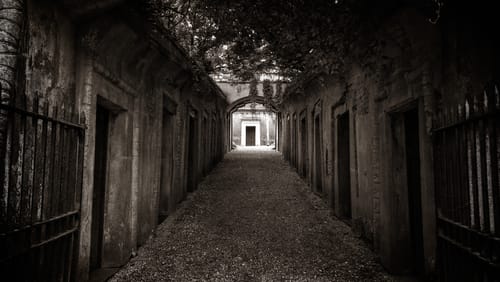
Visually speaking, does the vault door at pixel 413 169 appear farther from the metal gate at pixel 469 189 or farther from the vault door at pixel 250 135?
the vault door at pixel 250 135

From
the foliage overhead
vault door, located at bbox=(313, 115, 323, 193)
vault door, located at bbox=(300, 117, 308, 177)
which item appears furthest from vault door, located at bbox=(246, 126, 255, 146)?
the foliage overhead

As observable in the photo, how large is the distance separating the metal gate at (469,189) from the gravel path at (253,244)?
1.76 m

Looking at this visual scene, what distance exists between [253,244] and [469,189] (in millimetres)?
3833

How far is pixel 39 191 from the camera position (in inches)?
111

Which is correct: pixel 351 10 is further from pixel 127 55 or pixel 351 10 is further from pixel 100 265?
pixel 100 265

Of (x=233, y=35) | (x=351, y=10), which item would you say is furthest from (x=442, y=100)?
(x=233, y=35)

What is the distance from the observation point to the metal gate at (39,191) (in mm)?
2289

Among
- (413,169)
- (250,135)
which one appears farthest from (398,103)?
(250,135)

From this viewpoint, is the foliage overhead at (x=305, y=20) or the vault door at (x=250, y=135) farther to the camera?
the vault door at (x=250, y=135)

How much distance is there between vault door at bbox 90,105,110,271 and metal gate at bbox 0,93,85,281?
1.33 meters

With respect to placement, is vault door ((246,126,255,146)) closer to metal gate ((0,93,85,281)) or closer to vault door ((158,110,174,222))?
vault door ((158,110,174,222))

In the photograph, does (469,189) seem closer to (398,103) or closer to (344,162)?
(398,103)

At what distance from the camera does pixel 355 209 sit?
6.07 metres

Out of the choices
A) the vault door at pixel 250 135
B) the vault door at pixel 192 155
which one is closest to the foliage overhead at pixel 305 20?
the vault door at pixel 192 155
